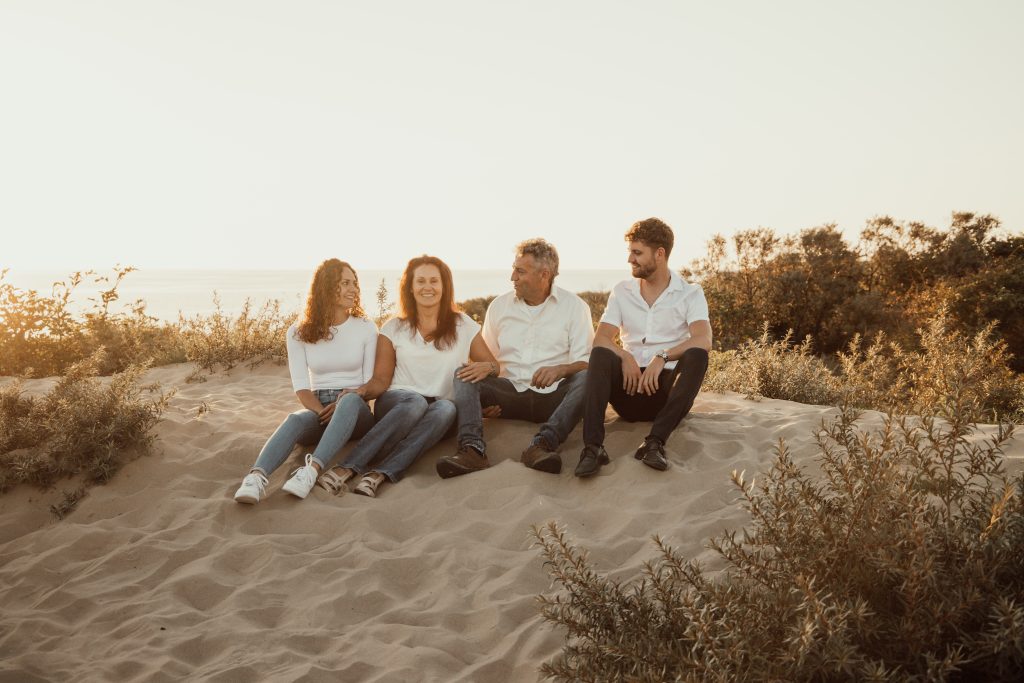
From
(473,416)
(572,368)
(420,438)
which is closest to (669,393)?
(572,368)

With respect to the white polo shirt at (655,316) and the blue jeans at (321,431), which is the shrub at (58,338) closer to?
the blue jeans at (321,431)

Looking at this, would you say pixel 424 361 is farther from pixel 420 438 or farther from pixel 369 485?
pixel 369 485

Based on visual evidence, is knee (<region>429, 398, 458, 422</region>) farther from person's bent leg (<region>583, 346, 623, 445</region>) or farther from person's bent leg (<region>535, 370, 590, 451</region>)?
person's bent leg (<region>583, 346, 623, 445</region>)

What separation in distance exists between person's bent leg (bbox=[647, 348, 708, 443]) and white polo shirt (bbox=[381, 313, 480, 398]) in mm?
1523

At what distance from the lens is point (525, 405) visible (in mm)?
5453

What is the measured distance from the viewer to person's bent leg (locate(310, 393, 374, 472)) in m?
4.88

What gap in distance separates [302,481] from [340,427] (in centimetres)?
47

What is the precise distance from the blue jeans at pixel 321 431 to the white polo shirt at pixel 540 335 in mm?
1101

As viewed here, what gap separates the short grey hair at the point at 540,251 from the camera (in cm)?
539

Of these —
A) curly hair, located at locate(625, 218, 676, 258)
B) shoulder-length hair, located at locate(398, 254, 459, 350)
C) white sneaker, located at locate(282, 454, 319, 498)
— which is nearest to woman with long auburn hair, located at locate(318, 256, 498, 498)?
shoulder-length hair, located at locate(398, 254, 459, 350)

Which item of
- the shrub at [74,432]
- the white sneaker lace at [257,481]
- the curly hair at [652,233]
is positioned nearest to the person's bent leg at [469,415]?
the white sneaker lace at [257,481]

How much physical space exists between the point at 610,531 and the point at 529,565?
54cm

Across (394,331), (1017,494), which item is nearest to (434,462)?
(394,331)

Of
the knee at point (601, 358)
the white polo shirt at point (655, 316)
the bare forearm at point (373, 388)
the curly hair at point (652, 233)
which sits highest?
the curly hair at point (652, 233)
